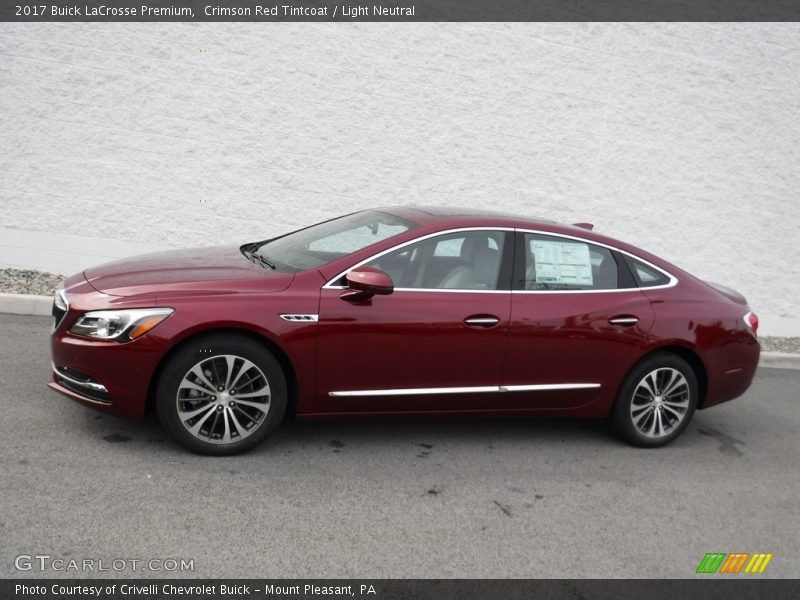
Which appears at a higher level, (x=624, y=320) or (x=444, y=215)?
(x=444, y=215)

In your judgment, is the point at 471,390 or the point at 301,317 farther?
the point at 471,390

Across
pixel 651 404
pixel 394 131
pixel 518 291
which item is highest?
pixel 394 131

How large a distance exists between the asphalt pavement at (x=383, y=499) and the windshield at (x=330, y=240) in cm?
113

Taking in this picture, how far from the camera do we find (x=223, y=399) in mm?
4641

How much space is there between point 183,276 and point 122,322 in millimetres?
492

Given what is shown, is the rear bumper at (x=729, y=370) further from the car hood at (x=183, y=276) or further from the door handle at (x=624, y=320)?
the car hood at (x=183, y=276)

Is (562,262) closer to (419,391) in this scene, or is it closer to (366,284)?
(419,391)

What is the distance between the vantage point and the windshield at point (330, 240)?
17.0ft

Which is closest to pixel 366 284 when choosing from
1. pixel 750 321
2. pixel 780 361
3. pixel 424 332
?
pixel 424 332

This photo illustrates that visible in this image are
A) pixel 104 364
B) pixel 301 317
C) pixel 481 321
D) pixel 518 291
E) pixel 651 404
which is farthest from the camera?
pixel 651 404
